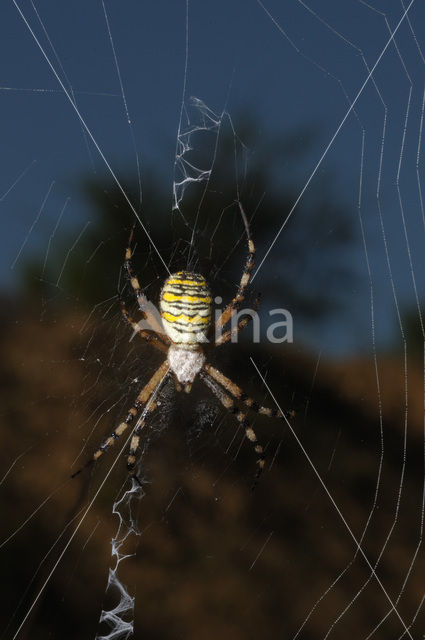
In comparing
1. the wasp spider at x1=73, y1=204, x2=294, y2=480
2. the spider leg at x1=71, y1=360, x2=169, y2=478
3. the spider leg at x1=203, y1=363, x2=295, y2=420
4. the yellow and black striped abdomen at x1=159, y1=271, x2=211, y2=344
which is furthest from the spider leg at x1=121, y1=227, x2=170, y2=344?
the spider leg at x1=203, y1=363, x2=295, y2=420

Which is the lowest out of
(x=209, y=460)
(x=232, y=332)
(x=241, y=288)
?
(x=209, y=460)

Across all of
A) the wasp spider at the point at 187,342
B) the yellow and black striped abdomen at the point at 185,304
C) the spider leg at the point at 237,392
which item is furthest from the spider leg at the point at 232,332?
the spider leg at the point at 237,392

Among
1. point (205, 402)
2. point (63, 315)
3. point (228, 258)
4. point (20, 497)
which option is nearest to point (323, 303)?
point (228, 258)

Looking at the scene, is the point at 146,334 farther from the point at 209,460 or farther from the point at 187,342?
the point at 209,460

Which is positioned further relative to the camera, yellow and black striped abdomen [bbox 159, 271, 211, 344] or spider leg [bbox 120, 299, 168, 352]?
spider leg [bbox 120, 299, 168, 352]

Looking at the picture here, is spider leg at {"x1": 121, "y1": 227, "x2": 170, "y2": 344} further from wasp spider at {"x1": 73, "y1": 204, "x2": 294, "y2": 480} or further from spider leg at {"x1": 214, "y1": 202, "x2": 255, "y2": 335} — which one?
spider leg at {"x1": 214, "y1": 202, "x2": 255, "y2": 335}

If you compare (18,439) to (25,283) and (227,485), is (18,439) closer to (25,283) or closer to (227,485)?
(25,283)

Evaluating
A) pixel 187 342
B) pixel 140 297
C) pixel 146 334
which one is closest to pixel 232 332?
pixel 187 342
